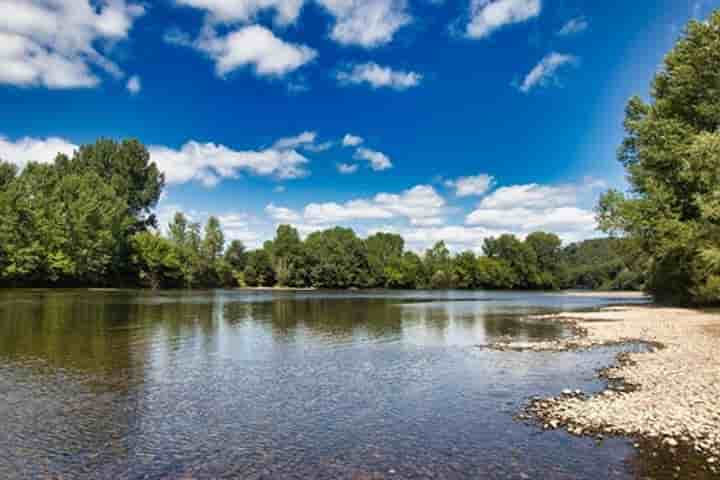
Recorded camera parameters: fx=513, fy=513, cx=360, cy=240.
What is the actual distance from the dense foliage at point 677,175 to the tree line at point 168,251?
6.00 meters

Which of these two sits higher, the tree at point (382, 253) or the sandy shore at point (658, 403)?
the tree at point (382, 253)

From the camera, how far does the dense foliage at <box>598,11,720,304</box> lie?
3922 cm

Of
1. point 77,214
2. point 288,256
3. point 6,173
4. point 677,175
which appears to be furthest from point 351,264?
point 677,175

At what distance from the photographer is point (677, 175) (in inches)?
1742

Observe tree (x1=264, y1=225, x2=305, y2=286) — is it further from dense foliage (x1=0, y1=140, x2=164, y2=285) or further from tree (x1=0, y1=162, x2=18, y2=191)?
tree (x1=0, y1=162, x2=18, y2=191)

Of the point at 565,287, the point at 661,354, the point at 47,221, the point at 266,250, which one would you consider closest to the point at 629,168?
the point at 661,354

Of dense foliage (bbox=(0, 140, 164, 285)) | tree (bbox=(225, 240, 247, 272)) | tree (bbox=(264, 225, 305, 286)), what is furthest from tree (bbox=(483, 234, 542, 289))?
dense foliage (bbox=(0, 140, 164, 285))

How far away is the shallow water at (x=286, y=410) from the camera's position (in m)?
10.6

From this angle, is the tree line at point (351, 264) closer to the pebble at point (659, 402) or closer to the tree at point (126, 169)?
the tree at point (126, 169)

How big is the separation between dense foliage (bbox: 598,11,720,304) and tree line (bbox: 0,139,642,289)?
600cm

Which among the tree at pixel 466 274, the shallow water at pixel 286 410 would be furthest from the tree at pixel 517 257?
the shallow water at pixel 286 410

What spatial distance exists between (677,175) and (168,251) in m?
110

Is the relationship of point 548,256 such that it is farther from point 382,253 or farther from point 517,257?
point 382,253

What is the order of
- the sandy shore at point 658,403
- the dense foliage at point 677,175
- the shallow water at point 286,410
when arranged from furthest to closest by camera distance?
the dense foliage at point 677,175 → the sandy shore at point 658,403 → the shallow water at point 286,410
